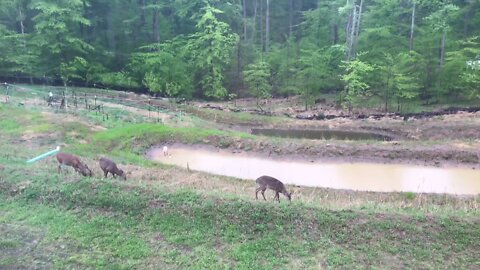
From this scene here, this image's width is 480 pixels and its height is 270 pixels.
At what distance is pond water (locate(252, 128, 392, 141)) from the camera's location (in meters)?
30.1

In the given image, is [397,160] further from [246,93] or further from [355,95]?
[246,93]

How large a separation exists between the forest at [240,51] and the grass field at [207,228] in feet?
68.9

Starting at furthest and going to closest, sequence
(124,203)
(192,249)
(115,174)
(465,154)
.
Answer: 1. (465,154)
2. (115,174)
3. (124,203)
4. (192,249)

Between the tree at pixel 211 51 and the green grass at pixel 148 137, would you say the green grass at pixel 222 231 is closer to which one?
the green grass at pixel 148 137

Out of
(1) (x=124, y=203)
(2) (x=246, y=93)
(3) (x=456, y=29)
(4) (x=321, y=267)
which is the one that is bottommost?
(4) (x=321, y=267)

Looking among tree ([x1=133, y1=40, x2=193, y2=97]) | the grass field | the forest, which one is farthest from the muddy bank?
tree ([x1=133, y1=40, x2=193, y2=97])

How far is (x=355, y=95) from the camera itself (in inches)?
1470

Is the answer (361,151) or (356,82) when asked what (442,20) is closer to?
(356,82)

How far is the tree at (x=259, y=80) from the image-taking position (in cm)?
4088

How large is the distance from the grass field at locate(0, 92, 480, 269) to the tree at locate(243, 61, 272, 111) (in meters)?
24.1

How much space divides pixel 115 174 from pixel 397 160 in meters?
14.8

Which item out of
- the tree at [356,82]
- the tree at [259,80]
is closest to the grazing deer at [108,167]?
the tree at [356,82]

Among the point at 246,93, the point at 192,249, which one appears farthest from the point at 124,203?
the point at 246,93

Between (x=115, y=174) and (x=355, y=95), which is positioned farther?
(x=355, y=95)
